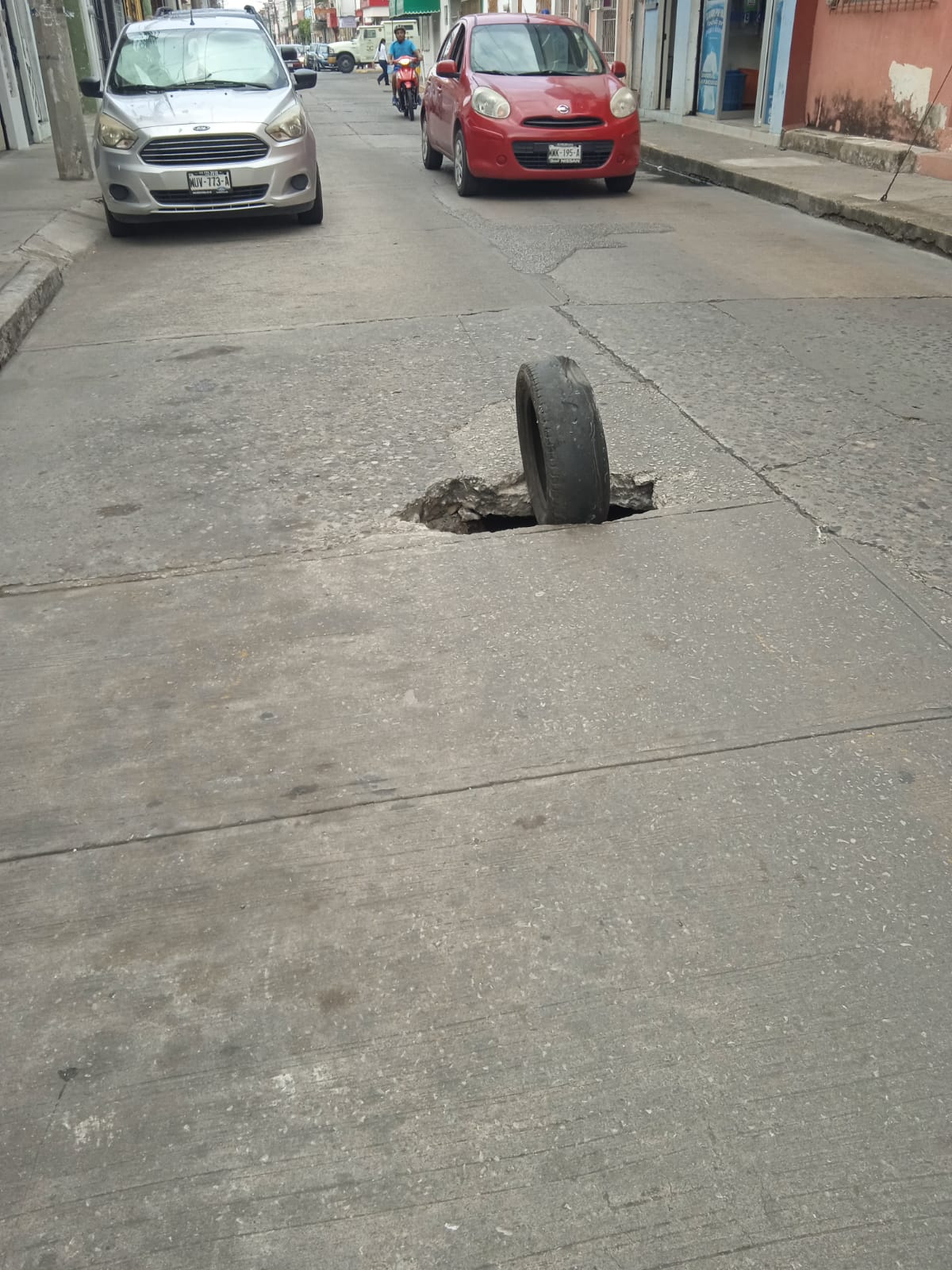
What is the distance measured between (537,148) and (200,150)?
13.0 ft

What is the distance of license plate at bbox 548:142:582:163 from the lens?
12047mm

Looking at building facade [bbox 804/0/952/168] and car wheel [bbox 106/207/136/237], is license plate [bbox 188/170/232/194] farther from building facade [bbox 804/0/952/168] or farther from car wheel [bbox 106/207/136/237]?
building facade [bbox 804/0/952/168]

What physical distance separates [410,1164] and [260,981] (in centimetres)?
53

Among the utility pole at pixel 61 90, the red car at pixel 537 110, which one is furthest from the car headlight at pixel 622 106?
the utility pole at pixel 61 90

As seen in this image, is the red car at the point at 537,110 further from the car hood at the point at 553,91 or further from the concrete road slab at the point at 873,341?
the concrete road slab at the point at 873,341

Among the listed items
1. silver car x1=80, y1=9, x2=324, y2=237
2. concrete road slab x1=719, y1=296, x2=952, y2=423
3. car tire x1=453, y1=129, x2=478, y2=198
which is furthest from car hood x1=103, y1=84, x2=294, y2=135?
concrete road slab x1=719, y1=296, x2=952, y2=423

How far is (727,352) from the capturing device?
6.47 metres

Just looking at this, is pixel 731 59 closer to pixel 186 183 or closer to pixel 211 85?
pixel 211 85

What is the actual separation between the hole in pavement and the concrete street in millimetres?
107

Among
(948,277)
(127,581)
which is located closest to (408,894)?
(127,581)

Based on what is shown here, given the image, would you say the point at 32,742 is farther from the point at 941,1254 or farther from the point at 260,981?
the point at 941,1254

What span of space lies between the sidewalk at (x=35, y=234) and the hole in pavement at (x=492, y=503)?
11.5 ft

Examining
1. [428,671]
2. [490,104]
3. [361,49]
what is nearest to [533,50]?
[490,104]

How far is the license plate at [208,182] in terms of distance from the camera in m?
9.77
